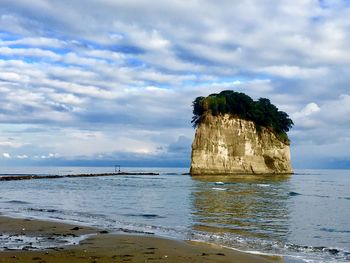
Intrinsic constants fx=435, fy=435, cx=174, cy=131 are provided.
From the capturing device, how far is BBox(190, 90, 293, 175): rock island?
105 m

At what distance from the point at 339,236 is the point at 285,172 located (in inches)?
3820

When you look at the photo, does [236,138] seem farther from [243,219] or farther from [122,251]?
[122,251]

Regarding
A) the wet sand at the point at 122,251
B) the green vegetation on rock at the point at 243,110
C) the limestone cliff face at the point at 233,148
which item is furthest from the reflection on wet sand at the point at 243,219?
the green vegetation on rock at the point at 243,110

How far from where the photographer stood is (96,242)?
51.7 ft

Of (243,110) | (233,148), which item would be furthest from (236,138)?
(243,110)

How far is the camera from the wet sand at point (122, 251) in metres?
12.6

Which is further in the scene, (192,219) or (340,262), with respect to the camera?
(192,219)

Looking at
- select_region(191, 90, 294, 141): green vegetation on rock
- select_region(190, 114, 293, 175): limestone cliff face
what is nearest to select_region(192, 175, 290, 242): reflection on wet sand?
select_region(190, 114, 293, 175): limestone cliff face

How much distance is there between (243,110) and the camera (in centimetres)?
11075

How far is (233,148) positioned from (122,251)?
311 ft

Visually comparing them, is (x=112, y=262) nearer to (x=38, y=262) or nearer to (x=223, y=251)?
(x=38, y=262)

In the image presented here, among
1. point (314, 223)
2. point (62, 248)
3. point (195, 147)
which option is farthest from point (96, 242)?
point (195, 147)

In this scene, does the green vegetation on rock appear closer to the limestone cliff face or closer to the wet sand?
the limestone cliff face

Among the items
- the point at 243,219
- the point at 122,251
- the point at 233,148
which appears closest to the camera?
the point at 122,251
